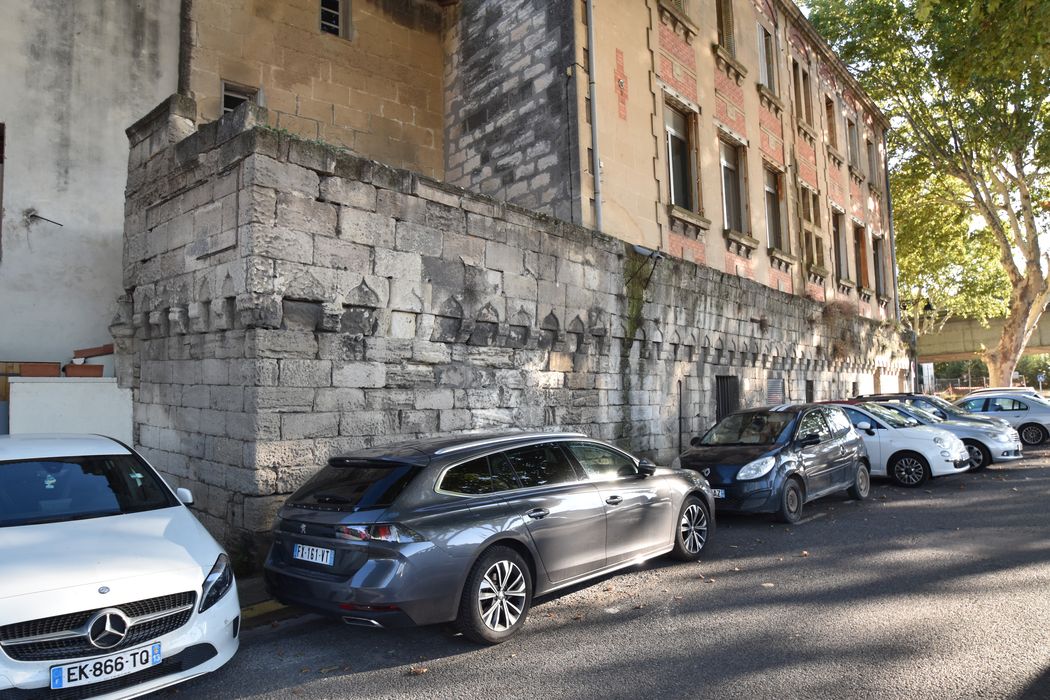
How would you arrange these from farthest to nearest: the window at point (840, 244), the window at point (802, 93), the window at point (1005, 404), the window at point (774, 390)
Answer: the window at point (840, 244) → the window at point (802, 93) → the window at point (1005, 404) → the window at point (774, 390)

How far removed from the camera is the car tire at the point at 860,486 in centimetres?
1009

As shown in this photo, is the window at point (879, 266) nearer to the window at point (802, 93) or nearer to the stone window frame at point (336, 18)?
the window at point (802, 93)

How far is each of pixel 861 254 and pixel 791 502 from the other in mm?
20001

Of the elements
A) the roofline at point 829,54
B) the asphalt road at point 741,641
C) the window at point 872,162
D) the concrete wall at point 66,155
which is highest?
the roofline at point 829,54

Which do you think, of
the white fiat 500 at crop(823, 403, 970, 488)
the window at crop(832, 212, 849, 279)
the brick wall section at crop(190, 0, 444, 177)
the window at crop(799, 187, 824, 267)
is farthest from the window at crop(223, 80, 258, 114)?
the window at crop(832, 212, 849, 279)

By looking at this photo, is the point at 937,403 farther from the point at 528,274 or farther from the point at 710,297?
the point at 528,274

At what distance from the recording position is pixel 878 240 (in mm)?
27109

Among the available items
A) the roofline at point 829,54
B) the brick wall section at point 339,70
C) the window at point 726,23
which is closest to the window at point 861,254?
the roofline at point 829,54

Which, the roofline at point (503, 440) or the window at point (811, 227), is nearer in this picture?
the roofline at point (503, 440)

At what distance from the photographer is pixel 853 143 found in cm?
2566

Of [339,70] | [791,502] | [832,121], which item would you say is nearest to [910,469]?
[791,502]

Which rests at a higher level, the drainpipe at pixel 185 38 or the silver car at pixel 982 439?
the drainpipe at pixel 185 38

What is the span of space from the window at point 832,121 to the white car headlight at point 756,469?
18900mm

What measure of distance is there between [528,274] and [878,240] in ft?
74.2
